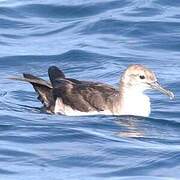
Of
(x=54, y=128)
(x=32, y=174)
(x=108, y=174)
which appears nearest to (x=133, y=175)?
(x=108, y=174)

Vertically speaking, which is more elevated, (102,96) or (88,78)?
(88,78)

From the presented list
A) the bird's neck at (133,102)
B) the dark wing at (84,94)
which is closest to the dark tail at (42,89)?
the dark wing at (84,94)

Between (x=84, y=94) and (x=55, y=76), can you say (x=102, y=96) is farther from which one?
(x=55, y=76)

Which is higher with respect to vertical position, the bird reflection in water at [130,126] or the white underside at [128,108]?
the white underside at [128,108]

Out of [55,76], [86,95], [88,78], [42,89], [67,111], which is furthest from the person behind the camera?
[88,78]

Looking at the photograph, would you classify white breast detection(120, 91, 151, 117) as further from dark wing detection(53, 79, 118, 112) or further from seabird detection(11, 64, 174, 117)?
dark wing detection(53, 79, 118, 112)

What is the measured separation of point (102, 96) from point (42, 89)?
101 cm

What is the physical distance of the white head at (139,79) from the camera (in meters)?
15.6

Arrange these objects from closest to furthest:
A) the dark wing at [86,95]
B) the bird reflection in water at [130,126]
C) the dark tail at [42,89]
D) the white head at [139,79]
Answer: the bird reflection in water at [130,126]
the dark wing at [86,95]
the white head at [139,79]
the dark tail at [42,89]

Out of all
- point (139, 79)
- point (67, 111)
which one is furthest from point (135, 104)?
point (67, 111)

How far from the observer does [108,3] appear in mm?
24750

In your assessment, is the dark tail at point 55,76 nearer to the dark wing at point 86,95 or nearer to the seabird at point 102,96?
the seabird at point 102,96

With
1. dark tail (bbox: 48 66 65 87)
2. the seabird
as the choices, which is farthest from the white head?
dark tail (bbox: 48 66 65 87)

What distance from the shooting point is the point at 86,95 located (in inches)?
609
